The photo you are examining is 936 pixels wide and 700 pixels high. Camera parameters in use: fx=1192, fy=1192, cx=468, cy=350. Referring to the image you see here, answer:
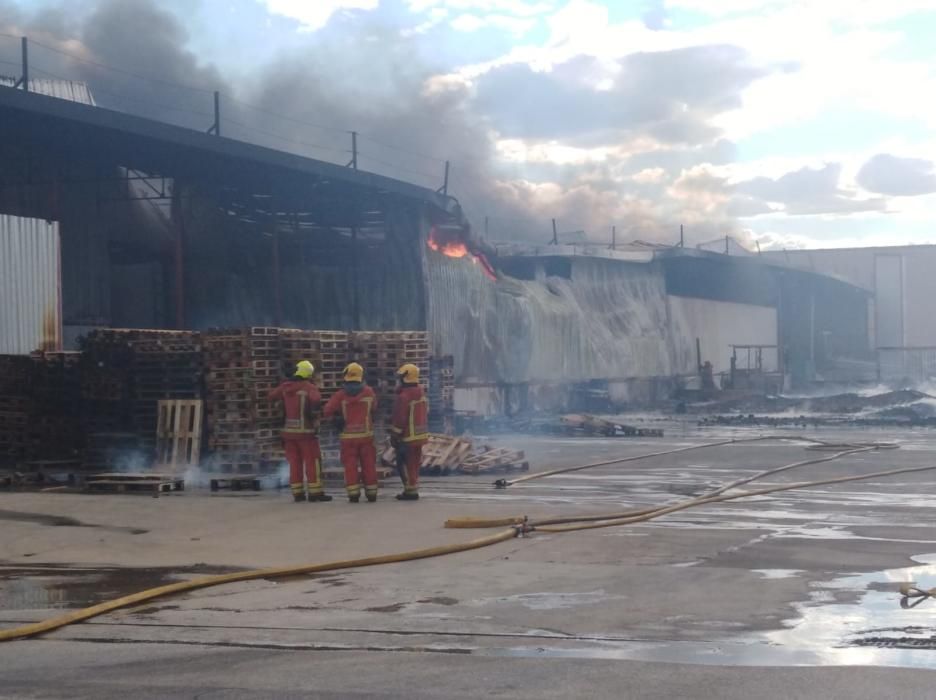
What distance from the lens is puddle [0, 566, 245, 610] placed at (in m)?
8.17

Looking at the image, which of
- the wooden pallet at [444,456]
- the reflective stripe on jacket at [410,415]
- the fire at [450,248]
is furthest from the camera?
the fire at [450,248]

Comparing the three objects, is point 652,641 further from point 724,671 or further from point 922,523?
point 922,523

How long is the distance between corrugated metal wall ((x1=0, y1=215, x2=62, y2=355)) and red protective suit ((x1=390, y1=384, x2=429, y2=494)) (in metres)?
10.2

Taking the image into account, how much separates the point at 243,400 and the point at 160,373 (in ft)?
4.75

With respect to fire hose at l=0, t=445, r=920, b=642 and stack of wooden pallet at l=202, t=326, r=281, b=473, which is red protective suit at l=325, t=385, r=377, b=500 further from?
stack of wooden pallet at l=202, t=326, r=281, b=473

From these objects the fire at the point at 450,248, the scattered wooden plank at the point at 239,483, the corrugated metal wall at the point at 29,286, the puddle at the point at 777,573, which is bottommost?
the puddle at the point at 777,573

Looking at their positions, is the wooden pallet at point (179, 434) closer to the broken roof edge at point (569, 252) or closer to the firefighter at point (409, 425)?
the firefighter at point (409, 425)

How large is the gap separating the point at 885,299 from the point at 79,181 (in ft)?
180

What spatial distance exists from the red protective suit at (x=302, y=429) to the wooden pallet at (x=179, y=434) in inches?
148

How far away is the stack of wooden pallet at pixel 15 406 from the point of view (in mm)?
17891

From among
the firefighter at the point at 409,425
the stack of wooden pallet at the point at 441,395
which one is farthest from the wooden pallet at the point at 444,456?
the stack of wooden pallet at the point at 441,395

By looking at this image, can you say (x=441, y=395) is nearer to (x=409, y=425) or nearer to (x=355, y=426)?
(x=409, y=425)

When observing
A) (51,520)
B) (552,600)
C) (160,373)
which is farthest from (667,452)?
(552,600)

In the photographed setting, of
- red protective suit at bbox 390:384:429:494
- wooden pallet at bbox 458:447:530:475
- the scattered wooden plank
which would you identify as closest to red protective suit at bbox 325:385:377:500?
red protective suit at bbox 390:384:429:494
